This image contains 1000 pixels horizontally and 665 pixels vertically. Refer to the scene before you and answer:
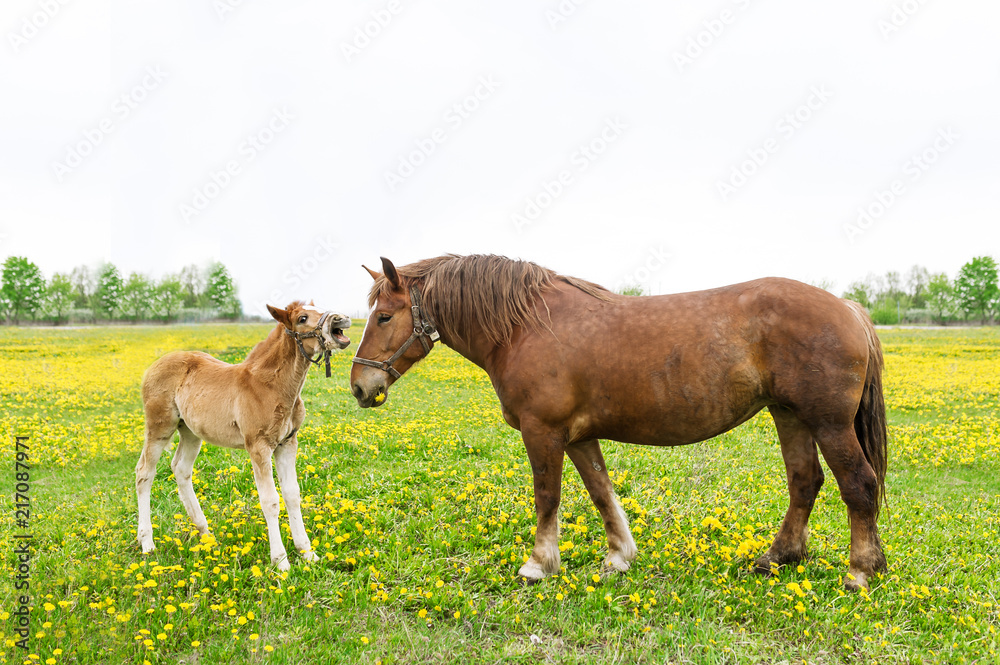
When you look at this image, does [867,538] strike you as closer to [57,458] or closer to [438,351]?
[57,458]

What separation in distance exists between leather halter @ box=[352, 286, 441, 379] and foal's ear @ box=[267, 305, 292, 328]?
0.66m

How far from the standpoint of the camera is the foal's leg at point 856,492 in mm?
4098

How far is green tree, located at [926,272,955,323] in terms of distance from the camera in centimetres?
6888

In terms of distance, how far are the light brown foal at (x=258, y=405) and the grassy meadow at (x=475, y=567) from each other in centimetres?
57

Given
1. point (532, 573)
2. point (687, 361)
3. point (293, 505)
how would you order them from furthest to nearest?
1. point (293, 505)
2. point (532, 573)
3. point (687, 361)

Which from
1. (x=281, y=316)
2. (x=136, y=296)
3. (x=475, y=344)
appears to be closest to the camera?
(x=281, y=316)

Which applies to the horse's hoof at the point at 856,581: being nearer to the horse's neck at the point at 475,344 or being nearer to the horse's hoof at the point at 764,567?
the horse's hoof at the point at 764,567

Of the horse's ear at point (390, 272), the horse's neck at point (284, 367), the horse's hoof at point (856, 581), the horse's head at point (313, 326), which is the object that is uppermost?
the horse's ear at point (390, 272)

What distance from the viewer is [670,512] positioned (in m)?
5.70

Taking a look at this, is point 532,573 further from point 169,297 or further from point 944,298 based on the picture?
point 944,298

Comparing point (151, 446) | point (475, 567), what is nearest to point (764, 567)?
point (475, 567)

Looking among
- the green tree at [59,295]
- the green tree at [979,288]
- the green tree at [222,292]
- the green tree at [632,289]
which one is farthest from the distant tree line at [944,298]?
the green tree at [59,295]

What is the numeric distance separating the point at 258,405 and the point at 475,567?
2346 millimetres

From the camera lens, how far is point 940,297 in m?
71.0
